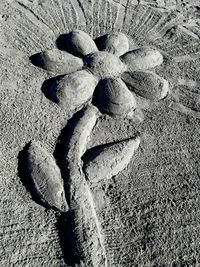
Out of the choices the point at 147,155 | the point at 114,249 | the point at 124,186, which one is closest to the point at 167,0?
the point at 147,155

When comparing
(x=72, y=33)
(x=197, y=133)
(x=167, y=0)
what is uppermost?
(x=72, y=33)

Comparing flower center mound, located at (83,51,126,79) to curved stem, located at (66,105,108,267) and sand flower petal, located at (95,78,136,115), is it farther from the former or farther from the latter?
curved stem, located at (66,105,108,267)

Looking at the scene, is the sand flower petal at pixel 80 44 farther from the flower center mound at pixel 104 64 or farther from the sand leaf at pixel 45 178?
the sand leaf at pixel 45 178

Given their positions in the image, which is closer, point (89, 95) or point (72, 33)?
point (89, 95)

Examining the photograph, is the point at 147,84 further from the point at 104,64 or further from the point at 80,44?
Answer: the point at 80,44

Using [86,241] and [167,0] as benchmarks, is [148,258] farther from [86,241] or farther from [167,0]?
[167,0]

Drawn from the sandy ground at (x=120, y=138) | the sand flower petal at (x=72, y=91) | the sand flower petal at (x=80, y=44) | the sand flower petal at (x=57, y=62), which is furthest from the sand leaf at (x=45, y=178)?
the sand flower petal at (x=80, y=44)

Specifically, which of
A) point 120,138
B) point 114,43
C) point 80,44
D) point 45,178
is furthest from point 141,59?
point 45,178
